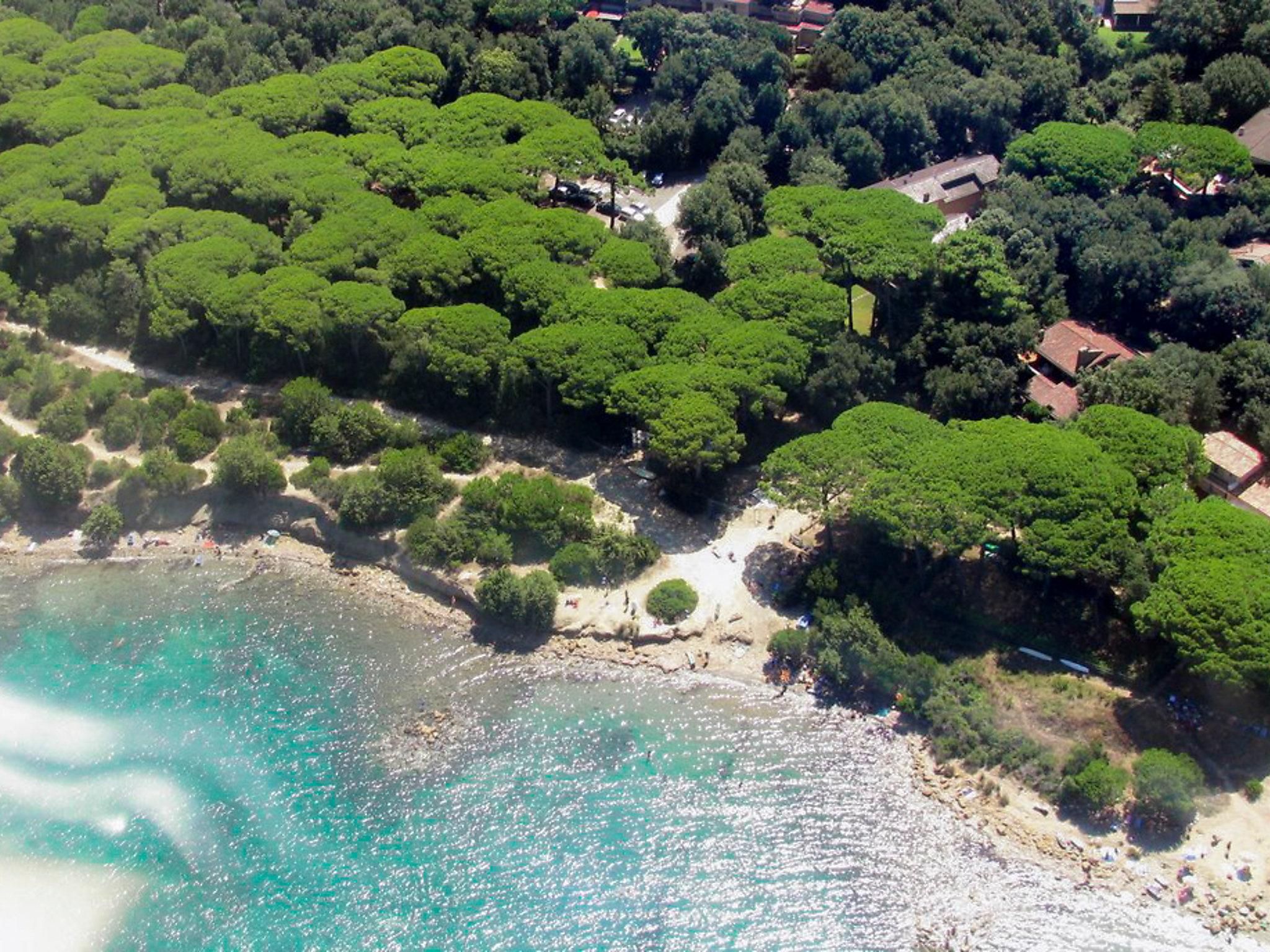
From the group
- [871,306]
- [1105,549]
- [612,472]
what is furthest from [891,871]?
[871,306]

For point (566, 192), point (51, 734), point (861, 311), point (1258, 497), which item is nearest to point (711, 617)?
point (861, 311)

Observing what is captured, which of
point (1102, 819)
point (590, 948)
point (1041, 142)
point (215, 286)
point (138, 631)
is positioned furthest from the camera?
point (1041, 142)

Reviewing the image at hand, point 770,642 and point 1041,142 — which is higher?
point 1041,142

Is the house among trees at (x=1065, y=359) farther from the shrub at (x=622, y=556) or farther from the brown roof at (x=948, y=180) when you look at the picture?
the shrub at (x=622, y=556)

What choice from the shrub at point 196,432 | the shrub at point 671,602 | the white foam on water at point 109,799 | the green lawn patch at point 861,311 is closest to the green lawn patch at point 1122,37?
the green lawn patch at point 861,311

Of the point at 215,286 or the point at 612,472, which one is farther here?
the point at 215,286

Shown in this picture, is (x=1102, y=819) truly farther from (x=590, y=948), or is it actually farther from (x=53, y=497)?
(x=53, y=497)
